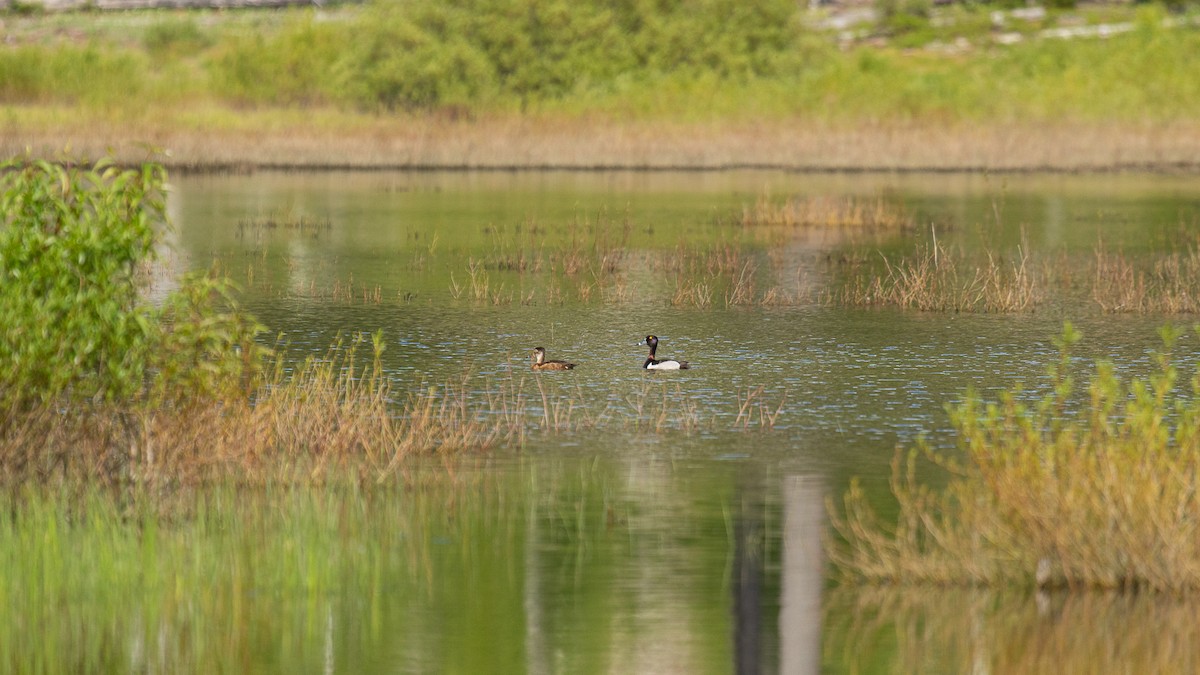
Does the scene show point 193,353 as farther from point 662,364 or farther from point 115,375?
point 662,364

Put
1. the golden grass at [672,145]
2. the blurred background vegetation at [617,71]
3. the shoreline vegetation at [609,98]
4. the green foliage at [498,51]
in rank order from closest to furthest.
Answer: the golden grass at [672,145], the shoreline vegetation at [609,98], the blurred background vegetation at [617,71], the green foliage at [498,51]

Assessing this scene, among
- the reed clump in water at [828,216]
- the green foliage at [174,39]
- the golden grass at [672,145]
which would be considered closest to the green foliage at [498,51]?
the golden grass at [672,145]

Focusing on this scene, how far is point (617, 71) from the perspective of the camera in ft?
236

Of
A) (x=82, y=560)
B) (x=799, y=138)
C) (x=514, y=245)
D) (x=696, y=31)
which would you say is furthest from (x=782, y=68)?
(x=82, y=560)

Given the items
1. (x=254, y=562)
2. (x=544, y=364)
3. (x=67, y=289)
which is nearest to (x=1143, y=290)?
(x=544, y=364)

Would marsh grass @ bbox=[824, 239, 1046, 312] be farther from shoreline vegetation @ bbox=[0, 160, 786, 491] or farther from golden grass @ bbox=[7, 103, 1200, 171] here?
golden grass @ bbox=[7, 103, 1200, 171]

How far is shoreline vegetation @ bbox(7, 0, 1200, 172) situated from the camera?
5412 centimetres

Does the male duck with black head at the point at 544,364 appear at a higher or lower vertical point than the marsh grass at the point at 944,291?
lower

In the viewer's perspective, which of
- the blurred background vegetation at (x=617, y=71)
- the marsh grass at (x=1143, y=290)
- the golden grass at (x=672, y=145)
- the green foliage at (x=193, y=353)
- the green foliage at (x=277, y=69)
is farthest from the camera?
the green foliage at (x=277, y=69)

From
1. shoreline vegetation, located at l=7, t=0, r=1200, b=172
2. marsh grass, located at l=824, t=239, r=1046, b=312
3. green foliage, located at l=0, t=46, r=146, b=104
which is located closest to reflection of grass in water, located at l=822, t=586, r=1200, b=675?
marsh grass, located at l=824, t=239, r=1046, b=312

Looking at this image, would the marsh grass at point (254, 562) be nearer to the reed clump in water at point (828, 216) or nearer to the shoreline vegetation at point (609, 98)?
the reed clump in water at point (828, 216)

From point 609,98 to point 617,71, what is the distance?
7.60 m

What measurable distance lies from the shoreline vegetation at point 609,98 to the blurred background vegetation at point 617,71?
0.31ft

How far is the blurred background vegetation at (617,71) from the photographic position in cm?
6166
